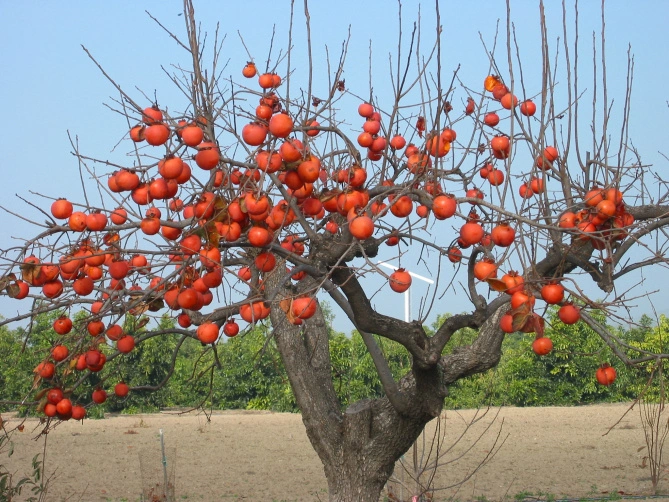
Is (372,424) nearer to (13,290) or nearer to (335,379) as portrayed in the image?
(13,290)

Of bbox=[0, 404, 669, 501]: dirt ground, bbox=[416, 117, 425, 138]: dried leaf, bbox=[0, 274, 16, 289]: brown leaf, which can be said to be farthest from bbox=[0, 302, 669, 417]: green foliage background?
bbox=[0, 274, 16, 289]: brown leaf

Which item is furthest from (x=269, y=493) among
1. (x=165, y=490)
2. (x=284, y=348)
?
(x=284, y=348)

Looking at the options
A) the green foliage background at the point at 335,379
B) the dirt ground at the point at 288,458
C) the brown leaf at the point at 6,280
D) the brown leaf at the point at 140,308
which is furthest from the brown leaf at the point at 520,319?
the green foliage background at the point at 335,379

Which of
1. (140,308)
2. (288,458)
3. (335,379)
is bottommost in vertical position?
(288,458)

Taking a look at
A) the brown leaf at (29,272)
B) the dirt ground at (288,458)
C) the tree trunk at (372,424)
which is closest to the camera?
the brown leaf at (29,272)

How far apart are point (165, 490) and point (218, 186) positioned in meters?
4.45

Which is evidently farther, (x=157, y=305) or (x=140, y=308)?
(x=157, y=305)

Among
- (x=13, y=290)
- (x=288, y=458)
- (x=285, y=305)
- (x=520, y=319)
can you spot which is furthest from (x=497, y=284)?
(x=288, y=458)

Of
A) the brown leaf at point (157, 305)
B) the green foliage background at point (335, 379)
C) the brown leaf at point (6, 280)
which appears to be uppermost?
the green foliage background at point (335, 379)

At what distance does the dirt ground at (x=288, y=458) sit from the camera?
7359 mm

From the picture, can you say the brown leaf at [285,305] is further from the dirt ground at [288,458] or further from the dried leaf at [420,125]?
the dirt ground at [288,458]

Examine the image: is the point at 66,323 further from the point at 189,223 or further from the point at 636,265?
the point at 636,265

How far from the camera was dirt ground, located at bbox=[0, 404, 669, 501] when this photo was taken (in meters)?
7.36

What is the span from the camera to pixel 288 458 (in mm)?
9320
